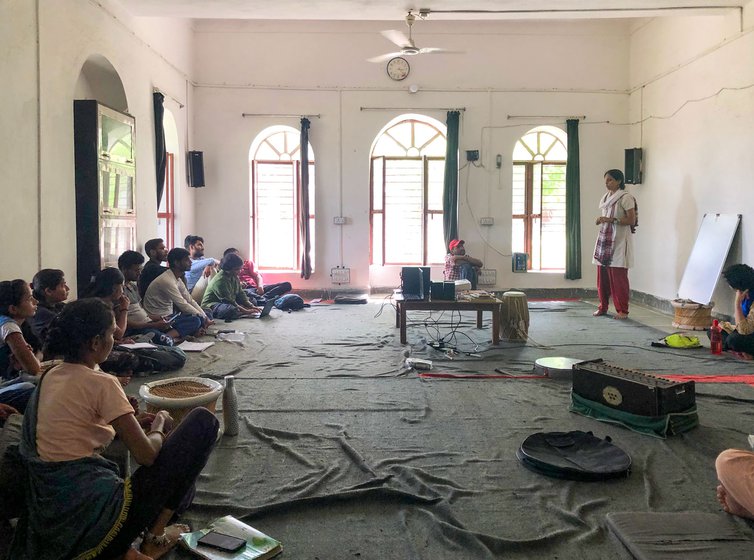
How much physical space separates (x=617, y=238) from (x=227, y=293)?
4.34 m

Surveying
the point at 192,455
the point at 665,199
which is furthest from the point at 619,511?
the point at 665,199

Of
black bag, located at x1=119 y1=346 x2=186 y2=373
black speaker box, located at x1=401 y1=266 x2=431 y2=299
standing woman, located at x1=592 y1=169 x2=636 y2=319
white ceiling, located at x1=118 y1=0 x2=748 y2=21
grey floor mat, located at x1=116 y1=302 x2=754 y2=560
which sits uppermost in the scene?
white ceiling, located at x1=118 y1=0 x2=748 y2=21

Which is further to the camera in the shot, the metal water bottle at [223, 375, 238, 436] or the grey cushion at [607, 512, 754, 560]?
the metal water bottle at [223, 375, 238, 436]

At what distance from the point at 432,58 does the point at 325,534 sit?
8.17 m

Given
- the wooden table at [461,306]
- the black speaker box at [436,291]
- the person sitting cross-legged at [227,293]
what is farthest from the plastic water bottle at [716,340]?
the person sitting cross-legged at [227,293]

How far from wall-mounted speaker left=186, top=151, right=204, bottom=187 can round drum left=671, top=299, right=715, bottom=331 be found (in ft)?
20.5

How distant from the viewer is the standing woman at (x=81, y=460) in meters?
1.84

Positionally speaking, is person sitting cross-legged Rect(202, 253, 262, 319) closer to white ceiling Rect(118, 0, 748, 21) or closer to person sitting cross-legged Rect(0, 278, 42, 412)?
white ceiling Rect(118, 0, 748, 21)

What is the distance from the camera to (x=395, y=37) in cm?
929

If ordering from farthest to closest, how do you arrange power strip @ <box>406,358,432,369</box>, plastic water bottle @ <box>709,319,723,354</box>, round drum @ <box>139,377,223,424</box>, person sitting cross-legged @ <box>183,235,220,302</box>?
person sitting cross-legged @ <box>183,235,220,302</box> < plastic water bottle @ <box>709,319,723,354</box> < power strip @ <box>406,358,432,369</box> < round drum @ <box>139,377,223,424</box>

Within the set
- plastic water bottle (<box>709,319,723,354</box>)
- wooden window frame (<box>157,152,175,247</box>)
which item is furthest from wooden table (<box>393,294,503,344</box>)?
wooden window frame (<box>157,152,175,247</box>)

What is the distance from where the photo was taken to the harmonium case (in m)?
3.26

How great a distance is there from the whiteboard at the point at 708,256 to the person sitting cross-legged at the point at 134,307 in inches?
211

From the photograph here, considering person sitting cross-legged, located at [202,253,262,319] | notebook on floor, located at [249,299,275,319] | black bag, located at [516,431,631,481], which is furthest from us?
notebook on floor, located at [249,299,275,319]
